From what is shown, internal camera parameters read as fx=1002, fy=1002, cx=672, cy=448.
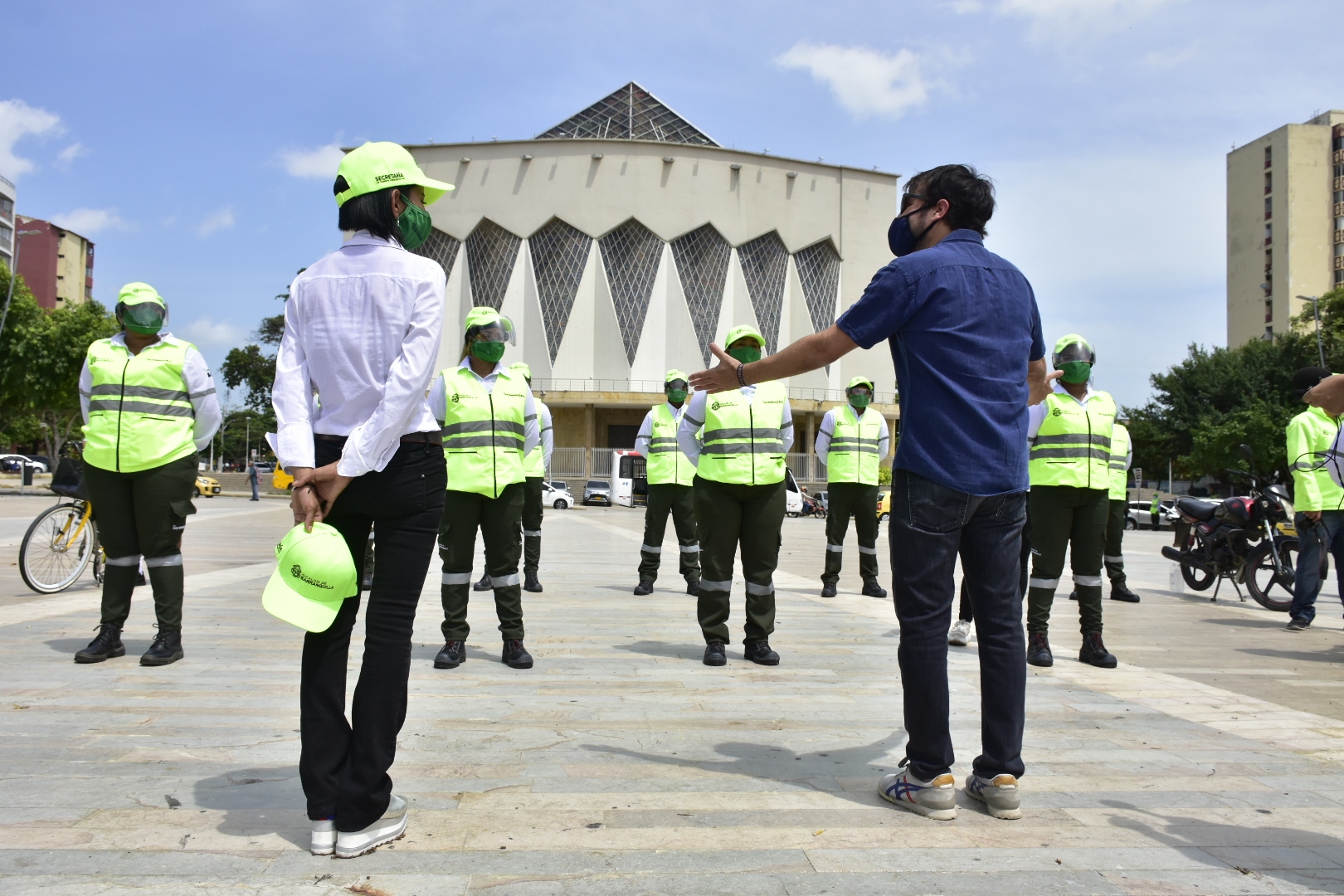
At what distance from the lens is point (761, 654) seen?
600cm

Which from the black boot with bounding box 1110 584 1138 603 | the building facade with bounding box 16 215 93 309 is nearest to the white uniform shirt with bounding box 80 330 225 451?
the black boot with bounding box 1110 584 1138 603

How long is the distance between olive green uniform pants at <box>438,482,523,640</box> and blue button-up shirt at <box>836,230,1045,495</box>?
2950 mm

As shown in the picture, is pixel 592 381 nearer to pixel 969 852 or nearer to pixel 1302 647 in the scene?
pixel 1302 647

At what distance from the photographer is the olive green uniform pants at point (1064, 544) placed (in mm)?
6219

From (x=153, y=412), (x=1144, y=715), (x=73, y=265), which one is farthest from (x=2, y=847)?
(x=73, y=265)

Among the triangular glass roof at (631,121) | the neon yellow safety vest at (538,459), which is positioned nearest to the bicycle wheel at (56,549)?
the neon yellow safety vest at (538,459)

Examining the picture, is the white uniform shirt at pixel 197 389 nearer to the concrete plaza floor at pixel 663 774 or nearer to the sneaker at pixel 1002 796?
the concrete plaza floor at pixel 663 774

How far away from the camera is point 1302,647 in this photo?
292 inches

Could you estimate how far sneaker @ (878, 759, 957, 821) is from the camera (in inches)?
128

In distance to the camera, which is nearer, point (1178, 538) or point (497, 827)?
point (497, 827)

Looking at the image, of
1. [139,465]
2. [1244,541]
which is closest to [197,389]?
[139,465]

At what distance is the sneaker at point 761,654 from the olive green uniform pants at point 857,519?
3957 mm

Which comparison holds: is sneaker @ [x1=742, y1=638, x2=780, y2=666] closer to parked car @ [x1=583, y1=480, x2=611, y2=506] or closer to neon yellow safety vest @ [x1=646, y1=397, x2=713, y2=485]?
neon yellow safety vest @ [x1=646, y1=397, x2=713, y2=485]

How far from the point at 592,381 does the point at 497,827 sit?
60.1 metres
